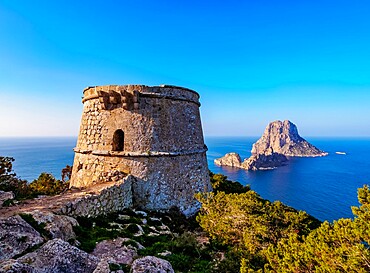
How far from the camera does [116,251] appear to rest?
5.83 metres

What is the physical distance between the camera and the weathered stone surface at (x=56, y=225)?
554 cm

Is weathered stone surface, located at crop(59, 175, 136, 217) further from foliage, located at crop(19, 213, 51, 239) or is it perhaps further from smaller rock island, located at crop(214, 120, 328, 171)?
smaller rock island, located at crop(214, 120, 328, 171)

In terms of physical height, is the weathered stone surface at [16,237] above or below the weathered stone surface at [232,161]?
above

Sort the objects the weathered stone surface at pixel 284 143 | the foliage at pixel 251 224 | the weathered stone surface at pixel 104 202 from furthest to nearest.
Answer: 1. the weathered stone surface at pixel 284 143
2. the weathered stone surface at pixel 104 202
3. the foliage at pixel 251 224

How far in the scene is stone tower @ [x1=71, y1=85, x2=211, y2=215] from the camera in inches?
434

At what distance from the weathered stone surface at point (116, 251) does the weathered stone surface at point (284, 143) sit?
144 meters

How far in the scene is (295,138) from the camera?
164 meters

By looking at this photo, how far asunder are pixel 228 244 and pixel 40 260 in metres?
5.79

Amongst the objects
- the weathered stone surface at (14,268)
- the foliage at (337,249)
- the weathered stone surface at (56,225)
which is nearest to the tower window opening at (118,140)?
the weathered stone surface at (56,225)

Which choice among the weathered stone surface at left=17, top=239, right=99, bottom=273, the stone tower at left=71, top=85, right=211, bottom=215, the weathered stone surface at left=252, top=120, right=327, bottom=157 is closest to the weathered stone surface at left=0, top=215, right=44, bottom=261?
the weathered stone surface at left=17, top=239, right=99, bottom=273

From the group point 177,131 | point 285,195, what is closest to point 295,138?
point 285,195

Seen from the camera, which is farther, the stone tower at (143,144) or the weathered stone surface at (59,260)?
the stone tower at (143,144)

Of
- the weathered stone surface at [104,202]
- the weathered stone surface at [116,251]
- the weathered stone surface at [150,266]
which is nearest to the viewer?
the weathered stone surface at [150,266]

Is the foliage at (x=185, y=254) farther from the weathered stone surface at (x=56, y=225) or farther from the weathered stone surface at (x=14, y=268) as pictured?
the weathered stone surface at (x=14, y=268)
